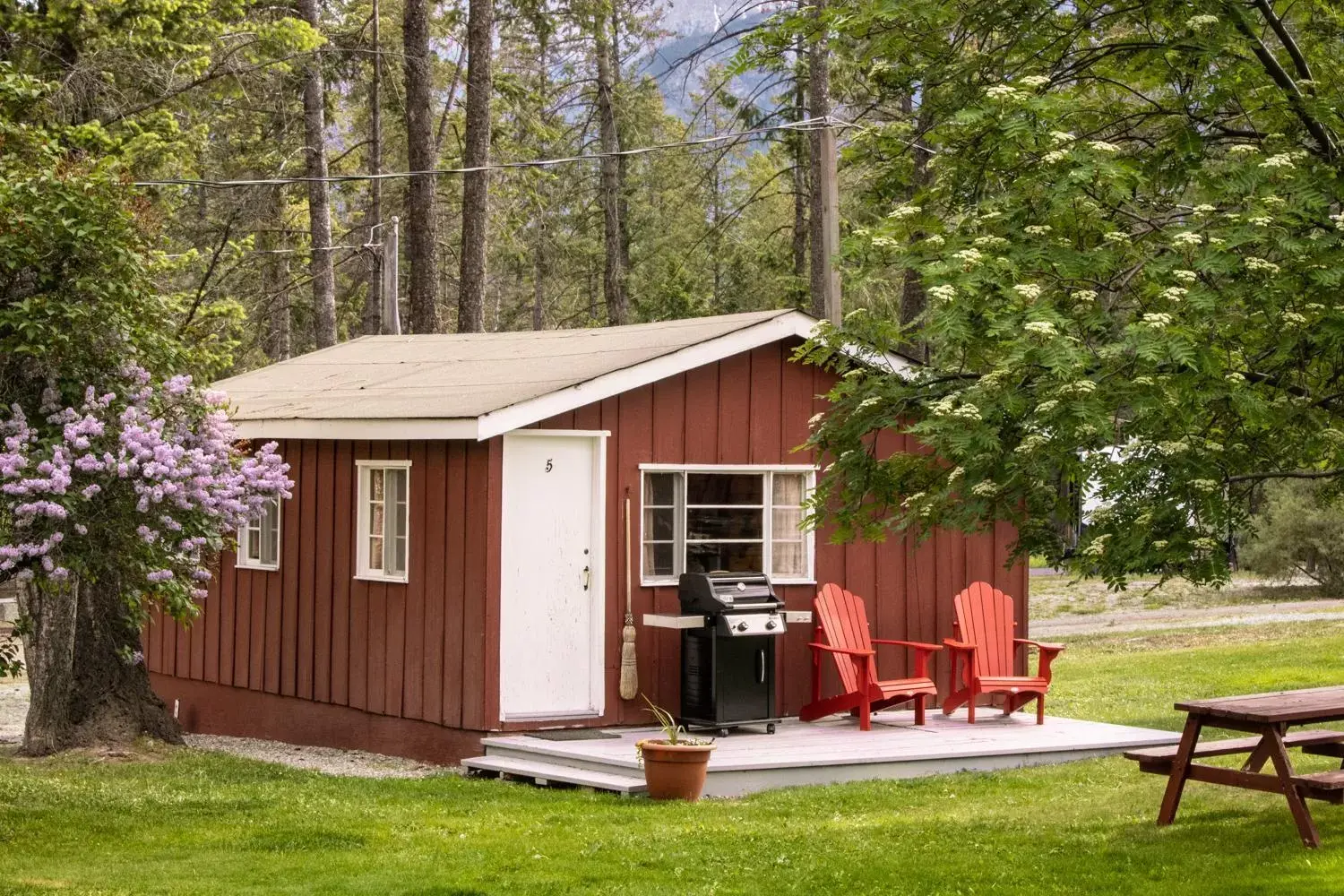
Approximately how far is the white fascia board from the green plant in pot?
2581mm

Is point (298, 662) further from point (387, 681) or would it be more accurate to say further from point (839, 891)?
A: point (839, 891)

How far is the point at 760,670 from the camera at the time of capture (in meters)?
12.7

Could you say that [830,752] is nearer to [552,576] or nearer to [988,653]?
[552,576]

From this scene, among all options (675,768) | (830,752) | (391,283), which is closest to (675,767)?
(675,768)

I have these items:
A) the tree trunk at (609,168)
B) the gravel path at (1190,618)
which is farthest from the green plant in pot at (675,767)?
the tree trunk at (609,168)

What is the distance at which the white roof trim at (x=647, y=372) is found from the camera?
39.1ft

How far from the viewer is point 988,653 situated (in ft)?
45.3

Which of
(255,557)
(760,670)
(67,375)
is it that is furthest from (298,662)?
(67,375)

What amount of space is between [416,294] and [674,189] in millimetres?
22220

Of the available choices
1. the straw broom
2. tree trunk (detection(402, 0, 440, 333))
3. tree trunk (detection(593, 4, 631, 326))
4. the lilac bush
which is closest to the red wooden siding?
the straw broom

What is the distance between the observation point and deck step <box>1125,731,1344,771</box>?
354 inches

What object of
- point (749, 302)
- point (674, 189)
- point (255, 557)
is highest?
point (674, 189)

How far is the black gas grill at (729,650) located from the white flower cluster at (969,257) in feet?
18.1

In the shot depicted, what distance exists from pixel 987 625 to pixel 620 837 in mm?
5330
